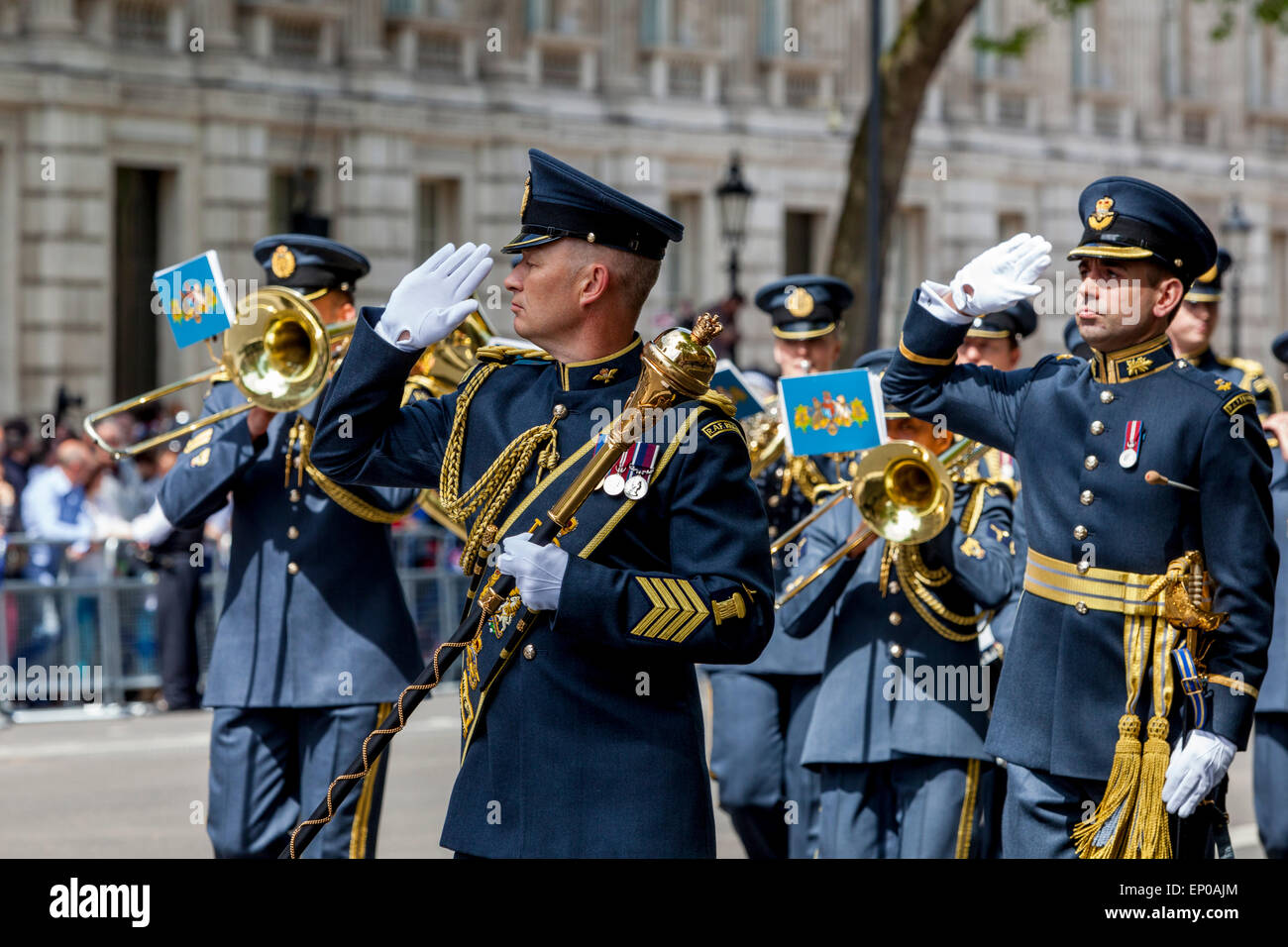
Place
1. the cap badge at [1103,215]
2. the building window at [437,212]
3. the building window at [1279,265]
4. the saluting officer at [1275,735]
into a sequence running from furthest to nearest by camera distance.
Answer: the building window at [1279,265], the building window at [437,212], the saluting officer at [1275,735], the cap badge at [1103,215]

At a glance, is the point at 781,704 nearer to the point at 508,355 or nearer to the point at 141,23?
the point at 508,355

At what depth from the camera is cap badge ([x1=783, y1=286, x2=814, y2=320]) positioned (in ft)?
26.9

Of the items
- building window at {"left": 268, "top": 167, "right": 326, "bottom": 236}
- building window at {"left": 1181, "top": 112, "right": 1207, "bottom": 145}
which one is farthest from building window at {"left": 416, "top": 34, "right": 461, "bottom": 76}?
building window at {"left": 1181, "top": 112, "right": 1207, "bottom": 145}

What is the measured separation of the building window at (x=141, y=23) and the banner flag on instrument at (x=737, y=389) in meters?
16.0

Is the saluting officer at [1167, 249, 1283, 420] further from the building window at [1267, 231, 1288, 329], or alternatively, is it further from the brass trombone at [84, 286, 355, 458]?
the building window at [1267, 231, 1288, 329]

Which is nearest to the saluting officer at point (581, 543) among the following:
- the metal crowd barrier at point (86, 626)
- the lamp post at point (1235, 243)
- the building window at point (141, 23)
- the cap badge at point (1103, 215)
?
the cap badge at point (1103, 215)

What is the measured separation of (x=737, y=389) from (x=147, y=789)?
4301 mm

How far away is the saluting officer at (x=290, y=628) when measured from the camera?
21.1ft

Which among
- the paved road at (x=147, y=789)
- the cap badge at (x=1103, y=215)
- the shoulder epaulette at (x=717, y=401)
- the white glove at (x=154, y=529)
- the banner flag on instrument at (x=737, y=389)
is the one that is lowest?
the paved road at (x=147, y=789)

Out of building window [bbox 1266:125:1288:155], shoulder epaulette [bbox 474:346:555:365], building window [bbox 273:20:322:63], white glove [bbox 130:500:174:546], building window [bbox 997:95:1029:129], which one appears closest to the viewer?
shoulder epaulette [bbox 474:346:555:365]

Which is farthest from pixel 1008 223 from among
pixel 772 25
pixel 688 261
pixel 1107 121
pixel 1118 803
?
pixel 1118 803

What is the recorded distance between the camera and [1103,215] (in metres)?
5.25

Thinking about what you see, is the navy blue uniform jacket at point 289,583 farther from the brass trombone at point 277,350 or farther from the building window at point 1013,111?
the building window at point 1013,111

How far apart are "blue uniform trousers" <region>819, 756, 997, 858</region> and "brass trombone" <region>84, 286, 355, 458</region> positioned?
2.05 metres
